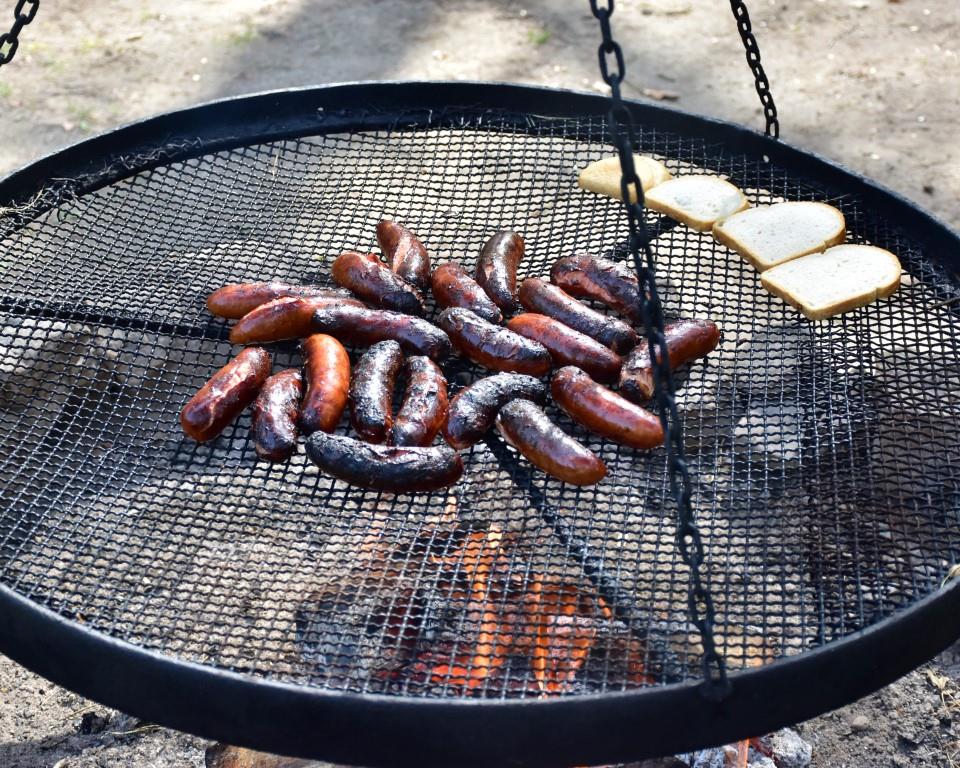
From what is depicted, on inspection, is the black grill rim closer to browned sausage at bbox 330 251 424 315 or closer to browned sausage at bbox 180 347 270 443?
browned sausage at bbox 180 347 270 443

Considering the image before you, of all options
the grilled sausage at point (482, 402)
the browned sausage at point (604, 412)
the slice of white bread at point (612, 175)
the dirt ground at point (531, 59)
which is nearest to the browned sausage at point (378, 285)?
the grilled sausage at point (482, 402)

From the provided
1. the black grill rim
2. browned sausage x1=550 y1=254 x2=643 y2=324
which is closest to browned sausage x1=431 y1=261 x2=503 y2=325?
browned sausage x1=550 y1=254 x2=643 y2=324

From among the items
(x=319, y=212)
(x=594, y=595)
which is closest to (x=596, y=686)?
(x=594, y=595)

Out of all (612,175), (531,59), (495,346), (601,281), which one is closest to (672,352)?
(601,281)

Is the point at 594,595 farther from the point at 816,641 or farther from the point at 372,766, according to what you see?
the point at 372,766

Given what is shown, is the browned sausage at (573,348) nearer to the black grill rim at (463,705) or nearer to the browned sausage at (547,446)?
the browned sausage at (547,446)

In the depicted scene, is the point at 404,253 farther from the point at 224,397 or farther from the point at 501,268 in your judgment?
the point at 224,397

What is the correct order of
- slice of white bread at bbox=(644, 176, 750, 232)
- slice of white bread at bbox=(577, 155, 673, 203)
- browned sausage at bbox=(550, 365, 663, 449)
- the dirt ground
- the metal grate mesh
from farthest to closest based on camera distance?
1. the dirt ground
2. slice of white bread at bbox=(577, 155, 673, 203)
3. slice of white bread at bbox=(644, 176, 750, 232)
4. browned sausage at bbox=(550, 365, 663, 449)
5. the metal grate mesh
